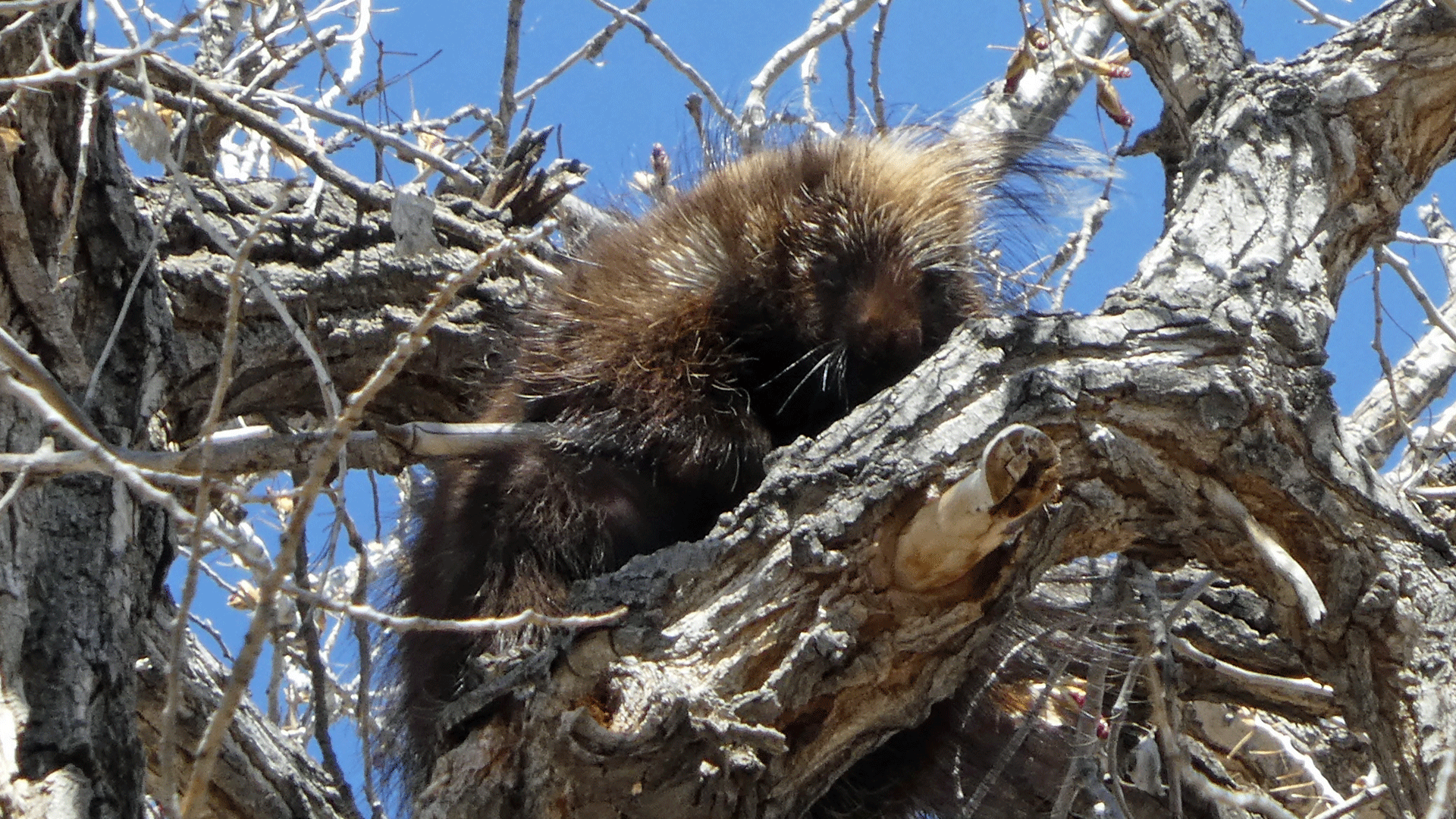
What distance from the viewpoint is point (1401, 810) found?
1.40 metres

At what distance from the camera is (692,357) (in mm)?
2100

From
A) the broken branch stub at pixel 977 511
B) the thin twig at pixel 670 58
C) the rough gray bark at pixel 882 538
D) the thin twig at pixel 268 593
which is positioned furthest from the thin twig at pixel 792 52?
the thin twig at pixel 268 593

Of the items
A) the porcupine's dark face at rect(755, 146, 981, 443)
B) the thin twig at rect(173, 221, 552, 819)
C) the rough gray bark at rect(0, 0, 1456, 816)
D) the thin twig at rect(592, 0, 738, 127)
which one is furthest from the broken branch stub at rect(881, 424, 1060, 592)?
the thin twig at rect(592, 0, 738, 127)

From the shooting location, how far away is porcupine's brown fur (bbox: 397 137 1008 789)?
6.22 feet

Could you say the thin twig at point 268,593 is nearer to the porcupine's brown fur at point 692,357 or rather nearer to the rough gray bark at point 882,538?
the rough gray bark at point 882,538

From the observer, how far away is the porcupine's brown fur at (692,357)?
1895mm

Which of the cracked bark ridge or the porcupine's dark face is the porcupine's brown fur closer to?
the porcupine's dark face

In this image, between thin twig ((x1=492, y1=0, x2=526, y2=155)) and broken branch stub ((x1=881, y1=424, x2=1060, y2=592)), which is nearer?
broken branch stub ((x1=881, y1=424, x2=1060, y2=592))

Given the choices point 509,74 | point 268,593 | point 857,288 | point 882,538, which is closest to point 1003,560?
point 882,538

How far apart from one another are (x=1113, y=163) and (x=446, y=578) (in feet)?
4.48

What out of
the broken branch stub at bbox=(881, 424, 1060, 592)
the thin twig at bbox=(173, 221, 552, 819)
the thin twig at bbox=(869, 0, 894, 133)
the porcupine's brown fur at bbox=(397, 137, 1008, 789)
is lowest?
the thin twig at bbox=(173, 221, 552, 819)

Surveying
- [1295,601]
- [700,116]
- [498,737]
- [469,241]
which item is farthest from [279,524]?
[1295,601]

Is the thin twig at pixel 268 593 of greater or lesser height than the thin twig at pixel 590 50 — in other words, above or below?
below

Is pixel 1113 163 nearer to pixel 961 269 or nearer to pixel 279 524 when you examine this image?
pixel 961 269
